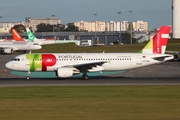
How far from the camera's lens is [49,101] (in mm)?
29406

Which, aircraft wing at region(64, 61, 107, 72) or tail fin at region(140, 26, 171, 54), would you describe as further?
tail fin at region(140, 26, 171, 54)

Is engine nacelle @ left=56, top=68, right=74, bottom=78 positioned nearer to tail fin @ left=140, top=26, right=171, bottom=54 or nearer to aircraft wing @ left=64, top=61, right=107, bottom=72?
aircraft wing @ left=64, top=61, right=107, bottom=72

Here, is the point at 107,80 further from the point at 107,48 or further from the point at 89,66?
the point at 107,48

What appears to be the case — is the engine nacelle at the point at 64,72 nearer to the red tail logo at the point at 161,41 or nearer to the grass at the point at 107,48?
the red tail logo at the point at 161,41

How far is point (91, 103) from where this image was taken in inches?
1117

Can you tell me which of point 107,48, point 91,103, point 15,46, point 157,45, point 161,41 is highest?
point 161,41

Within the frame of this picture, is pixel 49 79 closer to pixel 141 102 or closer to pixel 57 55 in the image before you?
pixel 57 55

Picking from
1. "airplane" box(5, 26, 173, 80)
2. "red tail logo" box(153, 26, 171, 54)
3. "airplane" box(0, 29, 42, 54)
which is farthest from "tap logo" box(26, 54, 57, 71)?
"airplane" box(0, 29, 42, 54)

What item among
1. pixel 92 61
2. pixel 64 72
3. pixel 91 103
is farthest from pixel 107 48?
pixel 91 103

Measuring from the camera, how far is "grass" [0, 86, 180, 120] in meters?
23.9

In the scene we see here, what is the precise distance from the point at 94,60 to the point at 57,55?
351 centimetres

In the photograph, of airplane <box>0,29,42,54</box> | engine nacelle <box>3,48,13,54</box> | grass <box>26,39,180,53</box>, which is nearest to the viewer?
engine nacelle <box>3,48,13,54</box>

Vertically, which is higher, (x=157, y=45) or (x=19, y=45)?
(x=157, y=45)

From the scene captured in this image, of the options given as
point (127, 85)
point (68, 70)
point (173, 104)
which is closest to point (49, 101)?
point (173, 104)
